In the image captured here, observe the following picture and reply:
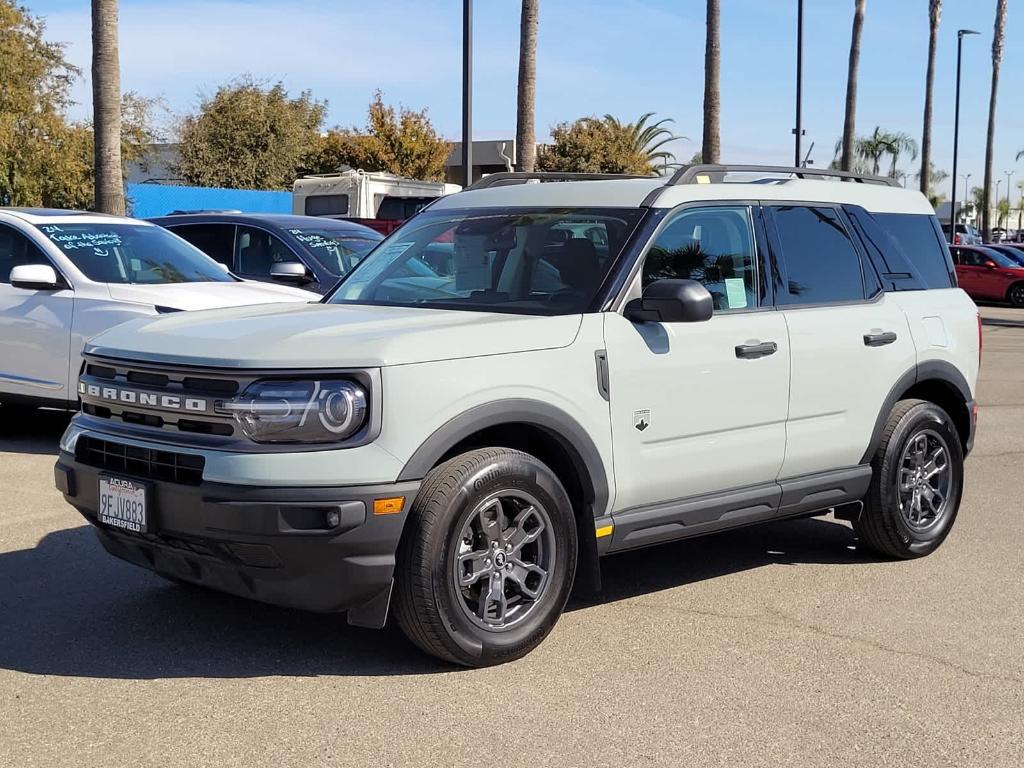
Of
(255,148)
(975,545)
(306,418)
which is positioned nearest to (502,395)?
(306,418)

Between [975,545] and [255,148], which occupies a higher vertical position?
[255,148]

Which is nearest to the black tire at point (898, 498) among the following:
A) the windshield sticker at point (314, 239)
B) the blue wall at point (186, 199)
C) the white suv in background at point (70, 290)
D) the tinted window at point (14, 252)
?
the white suv in background at point (70, 290)

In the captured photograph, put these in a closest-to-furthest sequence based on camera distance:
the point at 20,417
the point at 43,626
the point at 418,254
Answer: the point at 43,626 → the point at 418,254 → the point at 20,417

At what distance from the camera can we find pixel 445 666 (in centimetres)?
470

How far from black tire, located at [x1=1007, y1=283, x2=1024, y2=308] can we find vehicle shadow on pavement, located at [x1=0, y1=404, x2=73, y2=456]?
2577cm

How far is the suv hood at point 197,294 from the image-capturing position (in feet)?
30.1

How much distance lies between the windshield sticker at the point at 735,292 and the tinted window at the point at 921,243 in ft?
4.31

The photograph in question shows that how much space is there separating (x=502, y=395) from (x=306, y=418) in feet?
2.49

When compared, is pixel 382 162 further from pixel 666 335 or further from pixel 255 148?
pixel 666 335

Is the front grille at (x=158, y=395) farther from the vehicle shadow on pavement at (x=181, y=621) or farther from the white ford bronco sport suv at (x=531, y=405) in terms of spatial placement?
the vehicle shadow on pavement at (x=181, y=621)

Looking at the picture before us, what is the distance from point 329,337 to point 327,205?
70.4ft

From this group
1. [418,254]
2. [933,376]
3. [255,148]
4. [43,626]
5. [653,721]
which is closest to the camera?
[653,721]

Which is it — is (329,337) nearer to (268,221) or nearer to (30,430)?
(30,430)

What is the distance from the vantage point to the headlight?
4.30 meters
